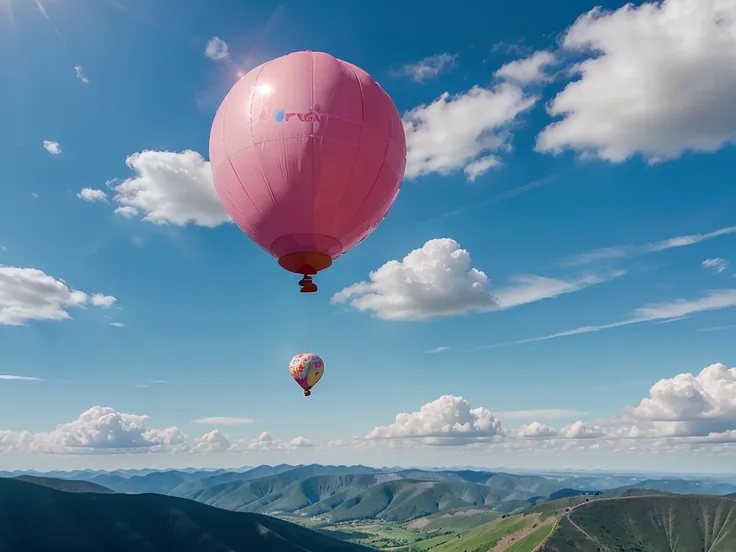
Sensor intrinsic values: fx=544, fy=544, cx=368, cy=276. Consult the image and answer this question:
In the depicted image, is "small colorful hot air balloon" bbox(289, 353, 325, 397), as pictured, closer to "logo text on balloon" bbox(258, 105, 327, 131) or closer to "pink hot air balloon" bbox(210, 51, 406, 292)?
"pink hot air balloon" bbox(210, 51, 406, 292)

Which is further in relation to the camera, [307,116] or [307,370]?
[307,370]

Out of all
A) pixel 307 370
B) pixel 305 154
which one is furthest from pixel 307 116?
pixel 307 370

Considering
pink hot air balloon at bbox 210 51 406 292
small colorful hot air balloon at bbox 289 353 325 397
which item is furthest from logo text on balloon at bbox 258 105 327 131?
small colorful hot air balloon at bbox 289 353 325 397

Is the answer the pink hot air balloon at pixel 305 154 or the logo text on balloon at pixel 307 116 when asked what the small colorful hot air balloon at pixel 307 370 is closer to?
the pink hot air balloon at pixel 305 154

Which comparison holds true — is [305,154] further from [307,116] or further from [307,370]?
[307,370]

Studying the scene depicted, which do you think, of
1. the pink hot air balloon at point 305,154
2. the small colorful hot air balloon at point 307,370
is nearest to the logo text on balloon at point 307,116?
the pink hot air balloon at point 305,154
